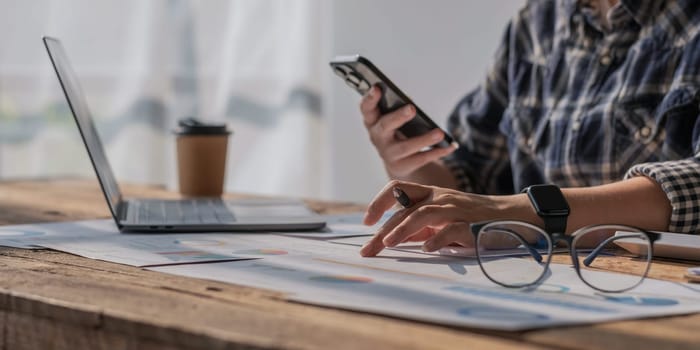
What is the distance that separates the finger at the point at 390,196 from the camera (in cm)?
113

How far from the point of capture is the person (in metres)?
1.15

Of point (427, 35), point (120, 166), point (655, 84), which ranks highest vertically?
point (427, 35)

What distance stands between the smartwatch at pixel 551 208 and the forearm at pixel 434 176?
0.65 meters

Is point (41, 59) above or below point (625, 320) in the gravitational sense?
above

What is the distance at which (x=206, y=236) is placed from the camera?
1.24 metres

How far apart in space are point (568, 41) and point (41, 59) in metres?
2.18

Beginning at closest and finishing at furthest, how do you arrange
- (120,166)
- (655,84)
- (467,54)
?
(655,84) → (467,54) → (120,166)

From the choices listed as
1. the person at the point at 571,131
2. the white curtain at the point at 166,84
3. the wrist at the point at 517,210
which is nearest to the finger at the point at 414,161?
the person at the point at 571,131

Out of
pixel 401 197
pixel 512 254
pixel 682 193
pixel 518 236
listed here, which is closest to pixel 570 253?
pixel 518 236

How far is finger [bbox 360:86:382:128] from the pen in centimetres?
31

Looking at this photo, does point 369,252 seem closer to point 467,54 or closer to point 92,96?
point 467,54

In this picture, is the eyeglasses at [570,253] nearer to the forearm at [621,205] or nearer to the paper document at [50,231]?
the forearm at [621,205]

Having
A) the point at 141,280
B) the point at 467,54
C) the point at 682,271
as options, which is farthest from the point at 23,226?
the point at 467,54

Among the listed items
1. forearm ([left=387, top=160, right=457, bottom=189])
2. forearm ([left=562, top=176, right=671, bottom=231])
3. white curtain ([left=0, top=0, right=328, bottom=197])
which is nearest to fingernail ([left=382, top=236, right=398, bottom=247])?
forearm ([left=562, top=176, right=671, bottom=231])
